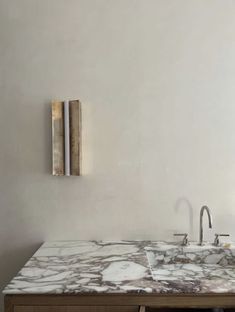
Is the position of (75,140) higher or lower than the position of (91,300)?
higher

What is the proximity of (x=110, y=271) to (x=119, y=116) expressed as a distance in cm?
96

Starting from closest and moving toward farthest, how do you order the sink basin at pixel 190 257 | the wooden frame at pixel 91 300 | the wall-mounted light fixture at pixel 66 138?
1. the wooden frame at pixel 91 300
2. the sink basin at pixel 190 257
3. the wall-mounted light fixture at pixel 66 138

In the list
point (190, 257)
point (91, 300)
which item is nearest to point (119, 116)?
point (190, 257)

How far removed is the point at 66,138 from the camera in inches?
94.6

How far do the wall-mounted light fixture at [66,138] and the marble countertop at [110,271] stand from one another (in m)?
0.46

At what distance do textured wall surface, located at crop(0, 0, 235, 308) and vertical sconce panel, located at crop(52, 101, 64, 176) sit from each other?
0.06 m

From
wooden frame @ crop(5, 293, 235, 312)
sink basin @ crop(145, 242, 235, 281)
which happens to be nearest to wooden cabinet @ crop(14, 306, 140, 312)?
wooden frame @ crop(5, 293, 235, 312)

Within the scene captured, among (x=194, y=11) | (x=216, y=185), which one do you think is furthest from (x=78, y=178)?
(x=194, y=11)

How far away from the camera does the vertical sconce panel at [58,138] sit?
2.42 metres

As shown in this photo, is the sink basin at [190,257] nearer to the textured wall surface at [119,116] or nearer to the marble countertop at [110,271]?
the marble countertop at [110,271]

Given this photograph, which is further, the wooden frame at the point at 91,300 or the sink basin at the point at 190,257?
the sink basin at the point at 190,257

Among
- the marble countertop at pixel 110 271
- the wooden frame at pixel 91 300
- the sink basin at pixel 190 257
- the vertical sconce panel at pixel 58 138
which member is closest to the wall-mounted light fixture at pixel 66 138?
the vertical sconce panel at pixel 58 138

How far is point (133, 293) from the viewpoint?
166 centimetres

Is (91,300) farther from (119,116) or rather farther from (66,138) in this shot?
(119,116)
